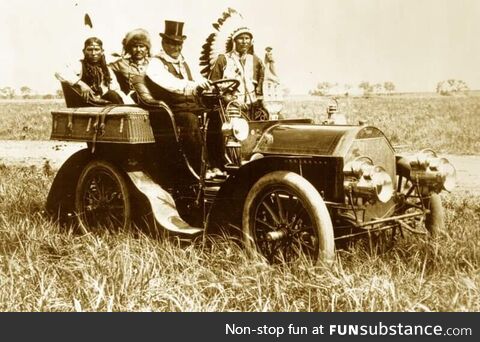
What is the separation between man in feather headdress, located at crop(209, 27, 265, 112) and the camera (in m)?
6.46

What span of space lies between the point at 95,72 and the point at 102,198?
1454 millimetres

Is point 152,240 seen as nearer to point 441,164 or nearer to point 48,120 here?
point 441,164

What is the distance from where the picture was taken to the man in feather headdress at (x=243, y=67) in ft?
21.2

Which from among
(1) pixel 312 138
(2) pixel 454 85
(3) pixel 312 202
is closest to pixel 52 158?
(1) pixel 312 138

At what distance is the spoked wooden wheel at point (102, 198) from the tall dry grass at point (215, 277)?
0.68 feet

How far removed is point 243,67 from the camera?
6766mm

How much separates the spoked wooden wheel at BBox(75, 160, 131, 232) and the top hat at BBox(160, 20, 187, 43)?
1287mm

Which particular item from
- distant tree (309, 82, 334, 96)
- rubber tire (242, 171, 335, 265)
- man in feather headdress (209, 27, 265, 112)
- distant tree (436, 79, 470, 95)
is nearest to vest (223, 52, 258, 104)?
man in feather headdress (209, 27, 265, 112)

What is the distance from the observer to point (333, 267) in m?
4.14

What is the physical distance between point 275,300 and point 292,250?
64cm

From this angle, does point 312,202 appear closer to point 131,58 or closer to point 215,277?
point 215,277

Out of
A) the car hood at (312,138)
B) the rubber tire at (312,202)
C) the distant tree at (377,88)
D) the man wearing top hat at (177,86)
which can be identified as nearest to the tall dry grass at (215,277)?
the rubber tire at (312,202)
